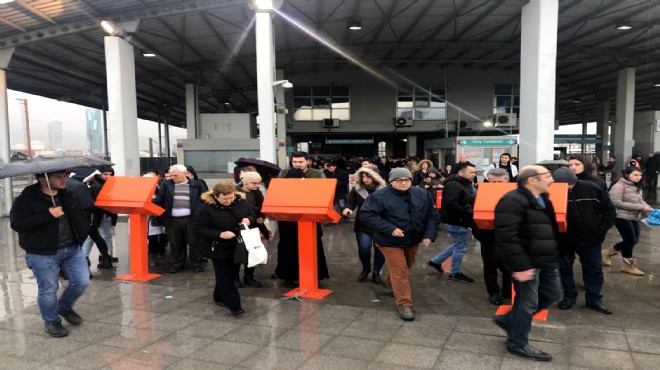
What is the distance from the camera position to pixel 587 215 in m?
4.41

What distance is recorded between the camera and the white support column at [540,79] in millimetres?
10859

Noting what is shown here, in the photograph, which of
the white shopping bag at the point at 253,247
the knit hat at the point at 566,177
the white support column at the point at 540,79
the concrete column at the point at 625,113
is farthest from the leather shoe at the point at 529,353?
the concrete column at the point at 625,113

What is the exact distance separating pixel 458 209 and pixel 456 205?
0.06 metres

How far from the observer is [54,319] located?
13.2 feet

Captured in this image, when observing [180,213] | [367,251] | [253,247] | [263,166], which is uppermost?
[263,166]

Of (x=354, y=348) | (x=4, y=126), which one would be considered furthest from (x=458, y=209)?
(x=4, y=126)

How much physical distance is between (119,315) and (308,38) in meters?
16.3

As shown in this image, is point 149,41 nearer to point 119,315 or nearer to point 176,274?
point 176,274

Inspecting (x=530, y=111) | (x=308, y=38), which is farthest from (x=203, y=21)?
(x=530, y=111)

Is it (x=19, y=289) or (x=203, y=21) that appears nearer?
(x=19, y=289)

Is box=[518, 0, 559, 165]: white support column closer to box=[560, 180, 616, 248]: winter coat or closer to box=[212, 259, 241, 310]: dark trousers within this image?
box=[560, 180, 616, 248]: winter coat

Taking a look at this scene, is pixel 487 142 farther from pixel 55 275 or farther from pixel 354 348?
pixel 55 275

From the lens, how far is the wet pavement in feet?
11.4

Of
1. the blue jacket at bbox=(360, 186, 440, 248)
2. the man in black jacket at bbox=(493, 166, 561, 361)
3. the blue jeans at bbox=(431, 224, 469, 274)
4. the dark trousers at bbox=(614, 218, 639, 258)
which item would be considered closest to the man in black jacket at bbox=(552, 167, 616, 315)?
the man in black jacket at bbox=(493, 166, 561, 361)
